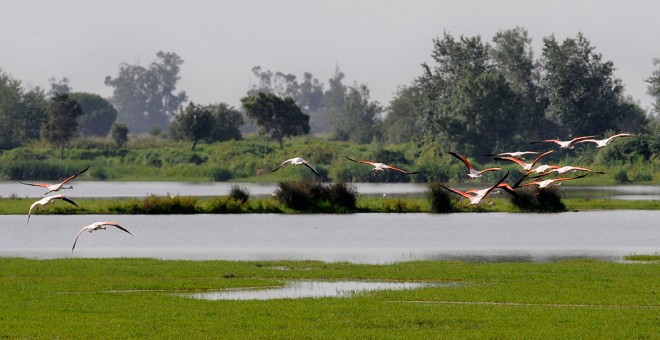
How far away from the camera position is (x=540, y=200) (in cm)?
6109

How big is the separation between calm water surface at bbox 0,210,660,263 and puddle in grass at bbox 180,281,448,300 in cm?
749

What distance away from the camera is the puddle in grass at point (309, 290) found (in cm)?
Result: 2931

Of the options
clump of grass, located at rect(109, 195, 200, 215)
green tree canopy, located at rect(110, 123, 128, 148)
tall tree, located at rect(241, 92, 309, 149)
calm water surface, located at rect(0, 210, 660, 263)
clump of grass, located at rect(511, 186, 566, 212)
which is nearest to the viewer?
calm water surface, located at rect(0, 210, 660, 263)

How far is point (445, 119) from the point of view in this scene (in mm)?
124000

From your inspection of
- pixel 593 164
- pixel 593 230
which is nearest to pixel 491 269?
pixel 593 230

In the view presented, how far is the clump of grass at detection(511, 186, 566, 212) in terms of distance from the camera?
6109 centimetres

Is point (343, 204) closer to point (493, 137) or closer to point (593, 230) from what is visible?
point (593, 230)

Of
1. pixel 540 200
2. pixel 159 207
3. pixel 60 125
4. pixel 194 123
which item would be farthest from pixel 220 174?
pixel 540 200

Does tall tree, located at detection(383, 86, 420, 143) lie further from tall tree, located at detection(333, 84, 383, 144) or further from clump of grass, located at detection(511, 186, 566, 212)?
clump of grass, located at detection(511, 186, 566, 212)

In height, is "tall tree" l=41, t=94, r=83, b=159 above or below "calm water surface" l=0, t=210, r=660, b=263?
above

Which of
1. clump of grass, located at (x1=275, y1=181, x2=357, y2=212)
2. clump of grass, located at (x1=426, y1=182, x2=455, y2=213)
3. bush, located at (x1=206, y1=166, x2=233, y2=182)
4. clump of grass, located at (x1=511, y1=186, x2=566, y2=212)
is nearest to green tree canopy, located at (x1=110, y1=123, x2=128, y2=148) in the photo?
bush, located at (x1=206, y1=166, x2=233, y2=182)

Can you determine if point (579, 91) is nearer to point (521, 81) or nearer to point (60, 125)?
point (521, 81)

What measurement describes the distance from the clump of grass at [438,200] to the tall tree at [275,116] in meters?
73.6

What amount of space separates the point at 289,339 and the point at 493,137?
102 metres
